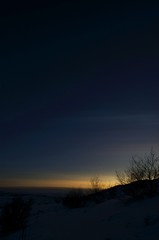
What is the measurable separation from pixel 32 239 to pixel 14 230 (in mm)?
6588

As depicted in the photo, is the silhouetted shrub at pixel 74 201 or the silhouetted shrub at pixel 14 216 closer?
the silhouetted shrub at pixel 14 216

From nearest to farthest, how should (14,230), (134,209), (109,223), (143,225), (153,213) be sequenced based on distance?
1. (143,225)
2. (153,213)
3. (109,223)
4. (134,209)
5. (14,230)

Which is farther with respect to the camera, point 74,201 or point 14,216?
point 74,201

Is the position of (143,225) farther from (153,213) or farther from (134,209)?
(134,209)

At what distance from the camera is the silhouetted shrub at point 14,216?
22328 mm

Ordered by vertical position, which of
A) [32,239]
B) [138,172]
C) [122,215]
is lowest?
[32,239]

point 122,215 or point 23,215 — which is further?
point 23,215

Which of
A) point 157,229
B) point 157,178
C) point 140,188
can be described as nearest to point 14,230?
point 140,188

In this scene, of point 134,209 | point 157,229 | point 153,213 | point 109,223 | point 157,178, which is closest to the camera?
point 157,229

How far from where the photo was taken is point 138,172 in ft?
84.3

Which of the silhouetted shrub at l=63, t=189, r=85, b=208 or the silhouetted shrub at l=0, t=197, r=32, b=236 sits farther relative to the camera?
the silhouetted shrub at l=63, t=189, r=85, b=208

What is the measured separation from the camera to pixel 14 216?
22812 mm

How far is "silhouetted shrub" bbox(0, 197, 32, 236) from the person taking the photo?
2233 cm

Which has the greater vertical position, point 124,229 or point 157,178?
point 157,178
